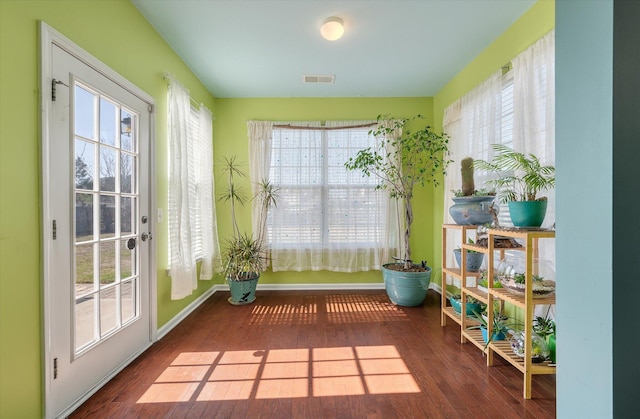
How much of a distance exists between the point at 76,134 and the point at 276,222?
→ 237cm

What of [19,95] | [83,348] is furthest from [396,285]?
[19,95]

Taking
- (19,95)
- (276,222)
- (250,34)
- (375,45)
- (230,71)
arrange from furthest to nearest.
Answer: (276,222), (230,71), (375,45), (250,34), (19,95)

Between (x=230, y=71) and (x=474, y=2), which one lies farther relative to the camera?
(x=230, y=71)

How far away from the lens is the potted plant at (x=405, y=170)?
10.3ft

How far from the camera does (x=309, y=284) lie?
3.90 metres

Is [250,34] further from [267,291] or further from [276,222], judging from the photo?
[267,291]

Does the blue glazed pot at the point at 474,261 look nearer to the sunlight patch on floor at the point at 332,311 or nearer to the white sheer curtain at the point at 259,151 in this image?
the sunlight patch on floor at the point at 332,311

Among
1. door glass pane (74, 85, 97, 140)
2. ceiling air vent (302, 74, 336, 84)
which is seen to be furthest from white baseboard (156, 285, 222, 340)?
ceiling air vent (302, 74, 336, 84)

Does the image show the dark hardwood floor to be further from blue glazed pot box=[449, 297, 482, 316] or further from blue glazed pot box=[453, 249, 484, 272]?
blue glazed pot box=[453, 249, 484, 272]

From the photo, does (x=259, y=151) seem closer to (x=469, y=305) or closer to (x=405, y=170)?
(x=405, y=170)

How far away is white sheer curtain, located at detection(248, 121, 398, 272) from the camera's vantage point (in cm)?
380

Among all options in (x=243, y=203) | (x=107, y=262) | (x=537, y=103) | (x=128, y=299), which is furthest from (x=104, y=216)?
(x=537, y=103)

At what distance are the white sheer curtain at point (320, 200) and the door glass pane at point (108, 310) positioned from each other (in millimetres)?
1976

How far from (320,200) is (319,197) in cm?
4
